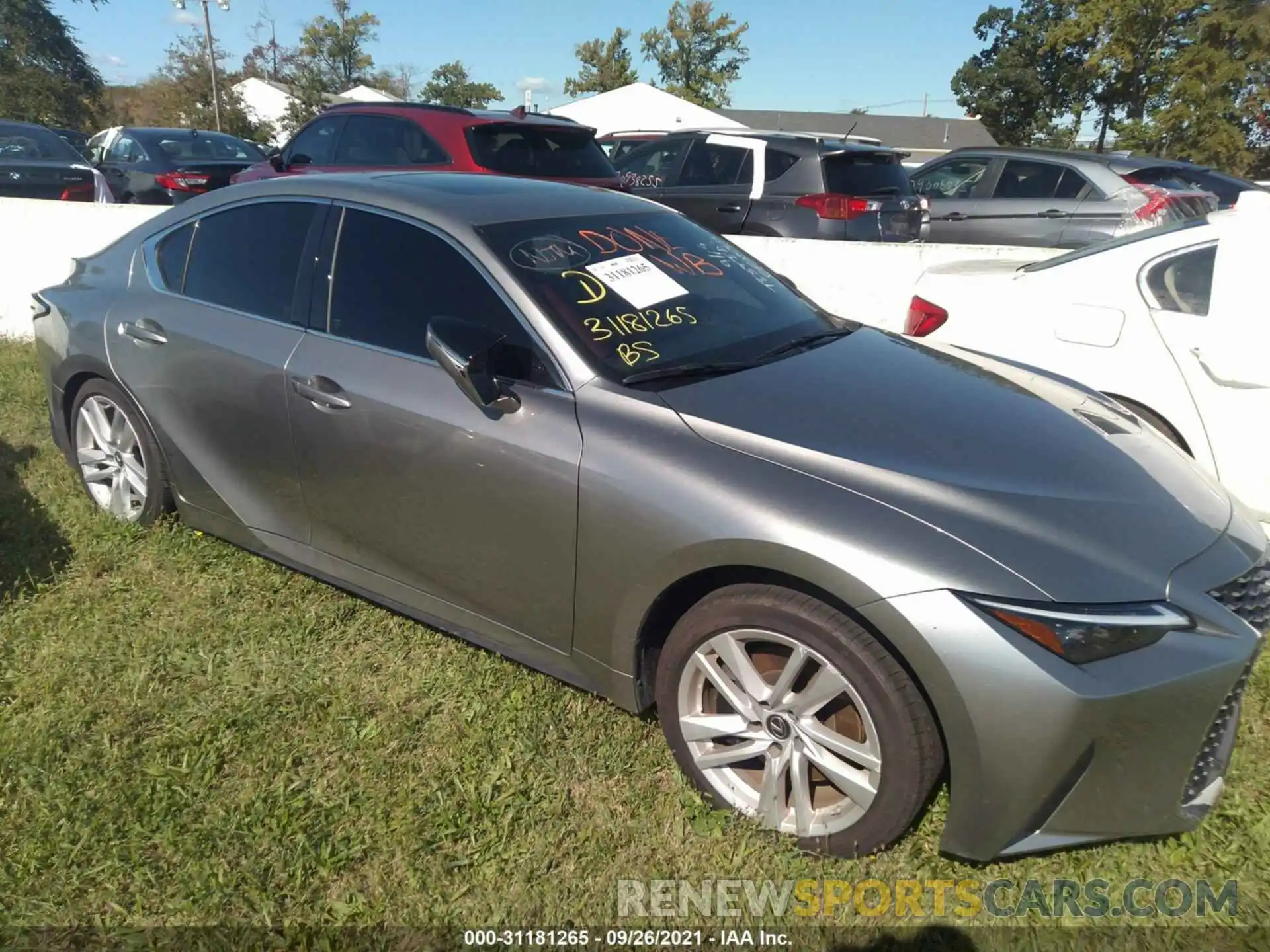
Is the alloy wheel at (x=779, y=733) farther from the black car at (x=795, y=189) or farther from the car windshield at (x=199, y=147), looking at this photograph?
the car windshield at (x=199, y=147)

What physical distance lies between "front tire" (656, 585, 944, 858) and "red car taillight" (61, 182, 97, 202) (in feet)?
36.1

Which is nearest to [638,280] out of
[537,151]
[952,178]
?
[537,151]

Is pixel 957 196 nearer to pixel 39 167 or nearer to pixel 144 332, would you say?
pixel 144 332

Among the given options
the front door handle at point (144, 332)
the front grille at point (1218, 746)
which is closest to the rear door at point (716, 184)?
the front door handle at point (144, 332)

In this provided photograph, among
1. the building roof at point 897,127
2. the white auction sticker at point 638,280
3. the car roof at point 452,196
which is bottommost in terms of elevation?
the building roof at point 897,127

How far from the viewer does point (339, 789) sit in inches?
104

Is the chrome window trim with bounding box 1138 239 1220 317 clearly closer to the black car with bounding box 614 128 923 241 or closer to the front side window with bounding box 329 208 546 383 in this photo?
the front side window with bounding box 329 208 546 383

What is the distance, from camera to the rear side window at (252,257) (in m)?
3.36

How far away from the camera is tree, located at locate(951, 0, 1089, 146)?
43812mm

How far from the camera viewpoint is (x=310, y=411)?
3129 mm

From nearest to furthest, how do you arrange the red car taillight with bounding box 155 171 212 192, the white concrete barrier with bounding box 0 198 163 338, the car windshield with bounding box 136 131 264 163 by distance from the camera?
the white concrete barrier with bounding box 0 198 163 338
the red car taillight with bounding box 155 171 212 192
the car windshield with bounding box 136 131 264 163

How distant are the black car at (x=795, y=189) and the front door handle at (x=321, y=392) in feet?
19.6

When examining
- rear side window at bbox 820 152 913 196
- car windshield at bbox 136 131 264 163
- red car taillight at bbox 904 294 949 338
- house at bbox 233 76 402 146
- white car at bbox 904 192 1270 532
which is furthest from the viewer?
house at bbox 233 76 402 146

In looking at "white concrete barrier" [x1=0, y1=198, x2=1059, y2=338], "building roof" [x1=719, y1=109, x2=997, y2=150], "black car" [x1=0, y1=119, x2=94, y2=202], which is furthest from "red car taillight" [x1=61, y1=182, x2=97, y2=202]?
"building roof" [x1=719, y1=109, x2=997, y2=150]
